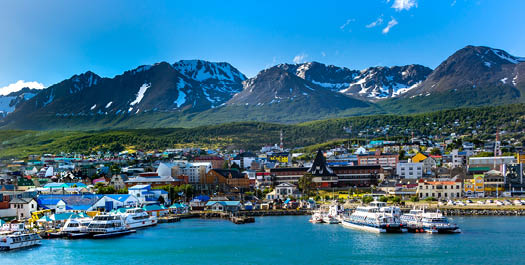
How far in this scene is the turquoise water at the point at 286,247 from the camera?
3531 cm

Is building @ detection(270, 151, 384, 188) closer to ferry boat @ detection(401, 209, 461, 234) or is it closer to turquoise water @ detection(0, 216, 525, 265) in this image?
turquoise water @ detection(0, 216, 525, 265)

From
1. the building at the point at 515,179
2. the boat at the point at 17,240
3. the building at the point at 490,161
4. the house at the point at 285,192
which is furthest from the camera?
the building at the point at 490,161

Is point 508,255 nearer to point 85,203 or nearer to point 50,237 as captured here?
point 50,237

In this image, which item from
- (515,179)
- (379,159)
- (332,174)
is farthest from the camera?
(379,159)

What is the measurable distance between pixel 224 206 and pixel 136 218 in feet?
54.5

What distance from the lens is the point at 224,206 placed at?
2653 inches

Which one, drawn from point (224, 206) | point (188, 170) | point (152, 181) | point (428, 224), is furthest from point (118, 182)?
point (428, 224)

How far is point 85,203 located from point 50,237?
39.3 ft

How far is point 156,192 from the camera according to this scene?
231 ft

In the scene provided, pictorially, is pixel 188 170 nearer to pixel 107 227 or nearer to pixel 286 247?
pixel 107 227

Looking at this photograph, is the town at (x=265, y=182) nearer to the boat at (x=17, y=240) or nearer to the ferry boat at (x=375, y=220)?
the boat at (x=17, y=240)

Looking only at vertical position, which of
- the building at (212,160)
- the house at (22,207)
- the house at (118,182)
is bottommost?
the house at (22,207)

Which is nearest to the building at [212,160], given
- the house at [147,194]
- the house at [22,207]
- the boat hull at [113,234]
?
the house at [147,194]

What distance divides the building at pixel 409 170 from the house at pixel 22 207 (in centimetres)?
5510
